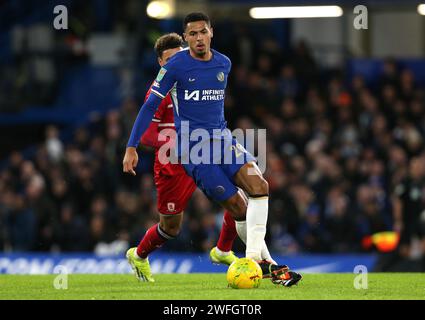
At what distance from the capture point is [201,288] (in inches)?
399

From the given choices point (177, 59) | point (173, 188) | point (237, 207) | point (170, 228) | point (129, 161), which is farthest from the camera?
point (170, 228)

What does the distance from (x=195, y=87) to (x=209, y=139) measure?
18.7 inches

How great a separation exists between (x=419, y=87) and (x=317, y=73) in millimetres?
1984

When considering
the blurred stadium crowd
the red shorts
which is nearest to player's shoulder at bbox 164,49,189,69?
the red shorts

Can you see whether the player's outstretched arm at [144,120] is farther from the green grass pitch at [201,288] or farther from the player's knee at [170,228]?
the player's knee at [170,228]

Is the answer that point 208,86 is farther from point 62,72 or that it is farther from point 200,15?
point 62,72

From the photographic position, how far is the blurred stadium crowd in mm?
17031

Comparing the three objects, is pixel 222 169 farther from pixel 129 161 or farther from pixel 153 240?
pixel 153 240

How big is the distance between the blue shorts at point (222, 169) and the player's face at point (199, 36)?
811 mm

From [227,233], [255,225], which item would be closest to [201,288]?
[255,225]

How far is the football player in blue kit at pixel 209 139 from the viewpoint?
389 inches

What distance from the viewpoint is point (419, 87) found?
2109 cm

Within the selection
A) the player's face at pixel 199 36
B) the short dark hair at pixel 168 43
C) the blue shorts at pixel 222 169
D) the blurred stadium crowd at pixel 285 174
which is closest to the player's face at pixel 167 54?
the short dark hair at pixel 168 43
